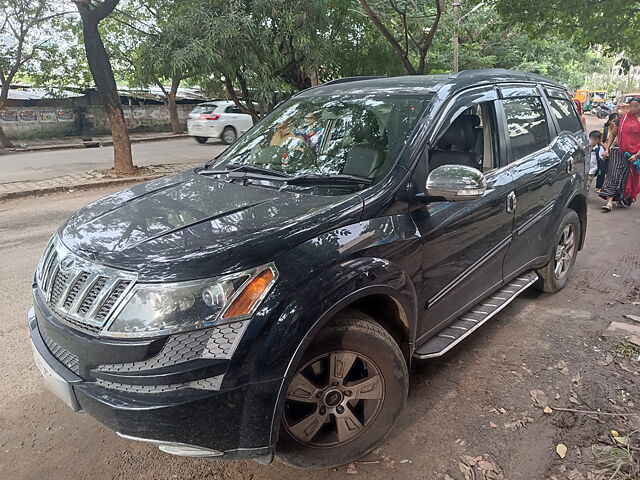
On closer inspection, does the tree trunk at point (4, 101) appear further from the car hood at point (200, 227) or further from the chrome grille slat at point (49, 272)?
the chrome grille slat at point (49, 272)

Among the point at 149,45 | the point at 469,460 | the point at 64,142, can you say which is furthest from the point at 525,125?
the point at 64,142

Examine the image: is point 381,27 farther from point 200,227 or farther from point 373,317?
point 200,227

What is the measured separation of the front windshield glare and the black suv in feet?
0.04

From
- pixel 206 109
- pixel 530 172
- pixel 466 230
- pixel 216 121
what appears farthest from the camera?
pixel 206 109

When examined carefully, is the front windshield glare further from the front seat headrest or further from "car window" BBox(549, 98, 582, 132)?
"car window" BBox(549, 98, 582, 132)

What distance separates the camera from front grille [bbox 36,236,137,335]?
73.8 inches

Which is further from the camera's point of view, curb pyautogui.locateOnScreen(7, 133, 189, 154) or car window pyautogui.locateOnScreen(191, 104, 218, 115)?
curb pyautogui.locateOnScreen(7, 133, 189, 154)

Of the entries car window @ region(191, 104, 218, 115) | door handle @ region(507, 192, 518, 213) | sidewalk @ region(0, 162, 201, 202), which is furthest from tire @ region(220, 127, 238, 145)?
door handle @ region(507, 192, 518, 213)

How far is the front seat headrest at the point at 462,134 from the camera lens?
2990 millimetres

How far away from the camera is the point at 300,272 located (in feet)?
6.37

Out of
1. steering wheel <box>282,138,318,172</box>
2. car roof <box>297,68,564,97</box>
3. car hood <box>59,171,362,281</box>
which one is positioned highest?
car roof <box>297,68,564,97</box>

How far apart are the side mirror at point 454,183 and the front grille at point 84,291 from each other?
58.3 inches

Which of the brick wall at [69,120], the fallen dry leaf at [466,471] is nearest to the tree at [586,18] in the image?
the fallen dry leaf at [466,471]

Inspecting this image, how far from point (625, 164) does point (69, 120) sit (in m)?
23.1
